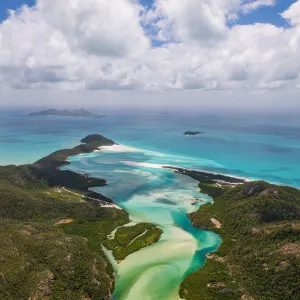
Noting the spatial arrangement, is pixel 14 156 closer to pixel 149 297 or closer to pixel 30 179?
pixel 30 179

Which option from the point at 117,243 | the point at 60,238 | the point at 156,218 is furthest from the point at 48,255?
the point at 156,218

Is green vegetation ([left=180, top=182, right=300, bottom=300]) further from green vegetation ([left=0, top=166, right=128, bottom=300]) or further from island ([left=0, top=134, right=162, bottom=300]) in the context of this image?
green vegetation ([left=0, top=166, right=128, bottom=300])

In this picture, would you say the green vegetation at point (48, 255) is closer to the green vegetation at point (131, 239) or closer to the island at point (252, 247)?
the green vegetation at point (131, 239)

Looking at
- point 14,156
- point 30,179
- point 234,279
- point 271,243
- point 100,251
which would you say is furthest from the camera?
point 14,156

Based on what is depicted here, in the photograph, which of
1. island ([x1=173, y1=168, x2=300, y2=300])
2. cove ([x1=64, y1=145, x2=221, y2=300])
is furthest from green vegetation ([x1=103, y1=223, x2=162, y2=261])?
island ([x1=173, y1=168, x2=300, y2=300])

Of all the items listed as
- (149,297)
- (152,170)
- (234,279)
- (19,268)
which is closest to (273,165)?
(152,170)
